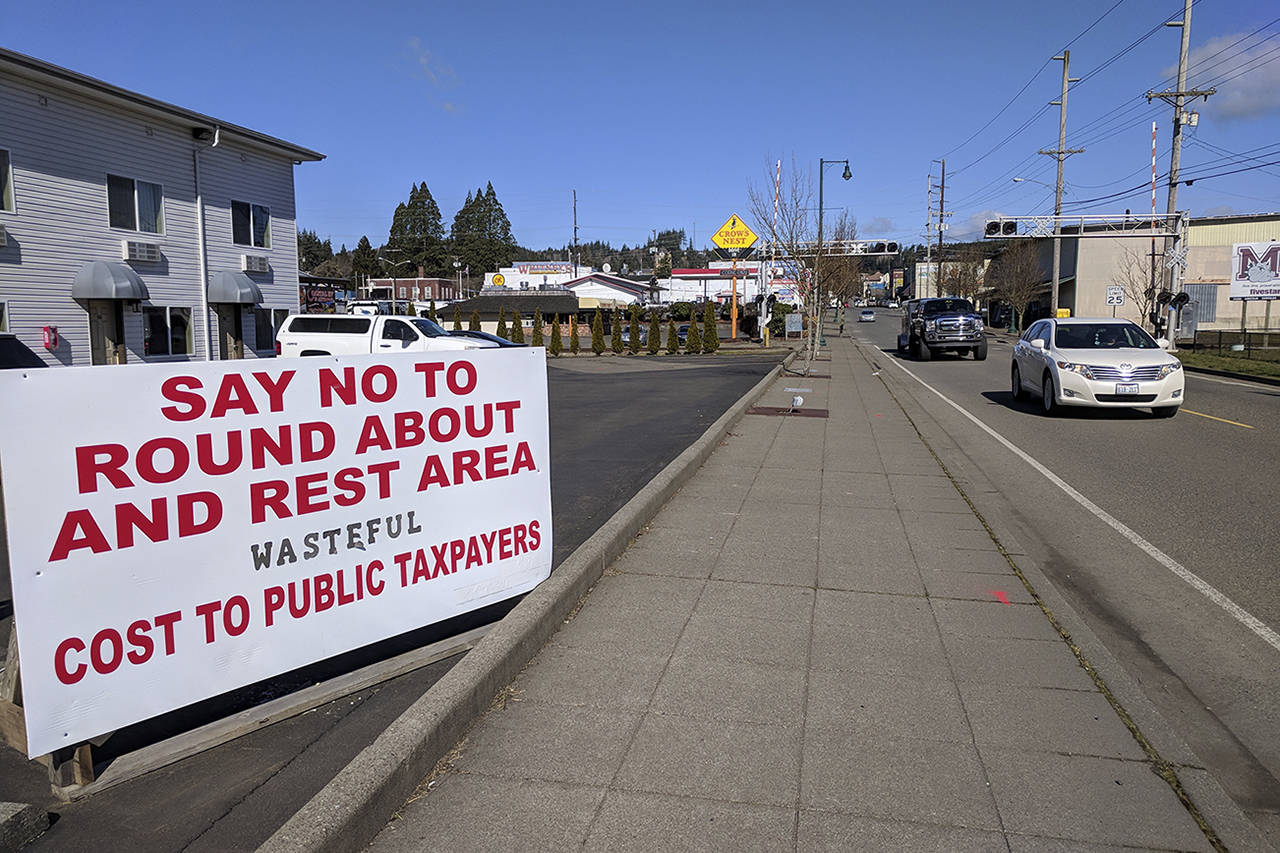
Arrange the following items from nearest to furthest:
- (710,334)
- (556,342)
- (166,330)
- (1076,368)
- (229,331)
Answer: (1076,368), (166,330), (229,331), (710,334), (556,342)

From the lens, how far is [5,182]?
65.8 feet

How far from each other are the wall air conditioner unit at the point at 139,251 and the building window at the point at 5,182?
3085 millimetres

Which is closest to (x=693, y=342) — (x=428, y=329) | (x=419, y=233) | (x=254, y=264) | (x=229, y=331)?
(x=254, y=264)

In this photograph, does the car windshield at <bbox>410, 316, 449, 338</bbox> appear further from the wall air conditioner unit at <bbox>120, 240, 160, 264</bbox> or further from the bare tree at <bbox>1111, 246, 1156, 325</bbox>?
the bare tree at <bbox>1111, 246, 1156, 325</bbox>

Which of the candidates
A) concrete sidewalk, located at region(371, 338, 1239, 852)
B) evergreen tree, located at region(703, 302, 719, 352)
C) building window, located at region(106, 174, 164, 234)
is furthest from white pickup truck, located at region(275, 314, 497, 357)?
evergreen tree, located at region(703, 302, 719, 352)

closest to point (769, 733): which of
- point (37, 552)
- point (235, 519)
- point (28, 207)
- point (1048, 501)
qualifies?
point (235, 519)

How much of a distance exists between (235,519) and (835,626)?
3159mm

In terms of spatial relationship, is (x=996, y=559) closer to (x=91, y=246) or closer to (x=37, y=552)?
(x=37, y=552)

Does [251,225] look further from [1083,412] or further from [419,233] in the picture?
[419,233]

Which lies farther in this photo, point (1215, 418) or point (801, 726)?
point (1215, 418)

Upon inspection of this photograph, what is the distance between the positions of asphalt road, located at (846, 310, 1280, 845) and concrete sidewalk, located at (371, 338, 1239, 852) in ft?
1.51

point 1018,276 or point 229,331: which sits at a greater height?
point 1018,276

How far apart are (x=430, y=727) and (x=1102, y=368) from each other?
13.8 m

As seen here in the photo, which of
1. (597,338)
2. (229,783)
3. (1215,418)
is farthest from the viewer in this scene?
(597,338)
